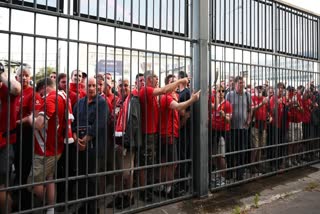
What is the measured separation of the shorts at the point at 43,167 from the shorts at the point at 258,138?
3643 mm

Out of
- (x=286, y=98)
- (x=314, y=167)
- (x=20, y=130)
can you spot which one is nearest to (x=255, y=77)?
(x=286, y=98)

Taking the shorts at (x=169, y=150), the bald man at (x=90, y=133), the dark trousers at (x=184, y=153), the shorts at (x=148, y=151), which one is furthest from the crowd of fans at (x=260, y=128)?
the bald man at (x=90, y=133)

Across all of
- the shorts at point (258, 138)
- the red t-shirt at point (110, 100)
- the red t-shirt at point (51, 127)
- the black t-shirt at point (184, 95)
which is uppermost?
the black t-shirt at point (184, 95)

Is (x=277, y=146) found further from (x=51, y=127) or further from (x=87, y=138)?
(x=51, y=127)

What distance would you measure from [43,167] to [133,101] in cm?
138

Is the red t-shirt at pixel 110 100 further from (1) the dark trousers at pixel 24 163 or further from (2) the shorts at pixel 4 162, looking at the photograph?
(2) the shorts at pixel 4 162

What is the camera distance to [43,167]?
3.61m

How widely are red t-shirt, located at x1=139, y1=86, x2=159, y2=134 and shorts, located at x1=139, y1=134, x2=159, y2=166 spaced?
8cm

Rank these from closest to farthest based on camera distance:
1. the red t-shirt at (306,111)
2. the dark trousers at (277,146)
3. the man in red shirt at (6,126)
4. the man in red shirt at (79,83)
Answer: the man in red shirt at (6,126) < the man in red shirt at (79,83) < the dark trousers at (277,146) < the red t-shirt at (306,111)

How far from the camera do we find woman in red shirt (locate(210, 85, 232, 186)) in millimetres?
5324

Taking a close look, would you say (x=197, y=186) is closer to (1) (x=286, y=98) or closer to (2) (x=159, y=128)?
(2) (x=159, y=128)

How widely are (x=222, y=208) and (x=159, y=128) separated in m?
1.40

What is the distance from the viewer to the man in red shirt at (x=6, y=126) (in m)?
3.34

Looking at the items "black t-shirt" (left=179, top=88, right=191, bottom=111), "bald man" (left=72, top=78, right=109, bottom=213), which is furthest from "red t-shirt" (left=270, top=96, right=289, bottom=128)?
"bald man" (left=72, top=78, right=109, bottom=213)
